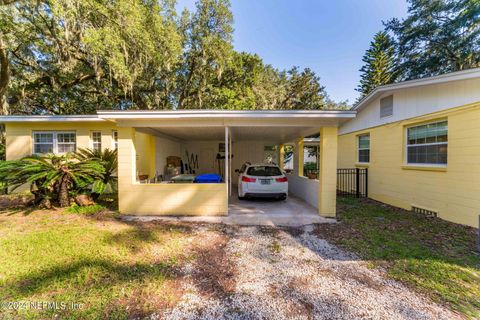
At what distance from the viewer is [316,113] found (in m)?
4.95

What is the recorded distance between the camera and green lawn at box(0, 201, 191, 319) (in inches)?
90.7

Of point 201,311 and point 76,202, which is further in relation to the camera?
point 76,202

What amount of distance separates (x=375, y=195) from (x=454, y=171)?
9.89ft

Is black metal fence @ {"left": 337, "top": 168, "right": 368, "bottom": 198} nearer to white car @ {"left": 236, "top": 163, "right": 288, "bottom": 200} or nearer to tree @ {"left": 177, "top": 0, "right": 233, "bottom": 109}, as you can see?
white car @ {"left": 236, "top": 163, "right": 288, "bottom": 200}

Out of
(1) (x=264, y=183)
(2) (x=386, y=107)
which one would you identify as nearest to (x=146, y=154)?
(1) (x=264, y=183)

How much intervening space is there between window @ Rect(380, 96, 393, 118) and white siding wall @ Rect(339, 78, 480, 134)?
0.14m

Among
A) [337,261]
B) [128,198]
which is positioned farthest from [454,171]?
[128,198]

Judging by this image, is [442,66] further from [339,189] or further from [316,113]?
[316,113]

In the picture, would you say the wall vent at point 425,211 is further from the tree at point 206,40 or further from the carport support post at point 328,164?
the tree at point 206,40

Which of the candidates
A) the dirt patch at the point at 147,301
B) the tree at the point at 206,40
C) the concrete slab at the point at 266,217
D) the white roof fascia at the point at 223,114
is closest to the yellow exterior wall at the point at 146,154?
the white roof fascia at the point at 223,114

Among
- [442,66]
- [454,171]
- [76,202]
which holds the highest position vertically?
[442,66]

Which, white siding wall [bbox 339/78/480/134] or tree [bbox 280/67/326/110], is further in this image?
tree [bbox 280/67/326/110]

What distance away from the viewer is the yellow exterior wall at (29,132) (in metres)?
8.52

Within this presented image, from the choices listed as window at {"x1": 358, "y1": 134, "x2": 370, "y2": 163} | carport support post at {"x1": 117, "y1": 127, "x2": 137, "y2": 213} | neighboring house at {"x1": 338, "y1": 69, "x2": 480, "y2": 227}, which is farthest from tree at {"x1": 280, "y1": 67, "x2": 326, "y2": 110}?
carport support post at {"x1": 117, "y1": 127, "x2": 137, "y2": 213}
